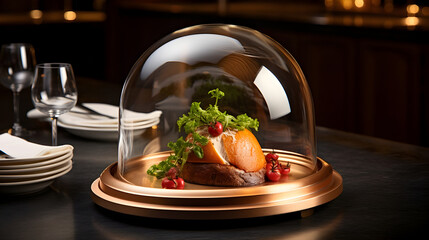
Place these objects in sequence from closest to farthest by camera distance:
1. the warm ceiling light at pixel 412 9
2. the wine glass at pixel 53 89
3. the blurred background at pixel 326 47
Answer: the wine glass at pixel 53 89 → the blurred background at pixel 326 47 → the warm ceiling light at pixel 412 9

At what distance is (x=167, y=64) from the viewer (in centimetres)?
143

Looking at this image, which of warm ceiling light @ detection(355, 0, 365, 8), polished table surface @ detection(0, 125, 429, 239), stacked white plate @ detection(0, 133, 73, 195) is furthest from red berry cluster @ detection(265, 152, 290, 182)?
warm ceiling light @ detection(355, 0, 365, 8)

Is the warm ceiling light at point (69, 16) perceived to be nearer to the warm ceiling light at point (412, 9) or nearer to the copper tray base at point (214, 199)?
the warm ceiling light at point (412, 9)

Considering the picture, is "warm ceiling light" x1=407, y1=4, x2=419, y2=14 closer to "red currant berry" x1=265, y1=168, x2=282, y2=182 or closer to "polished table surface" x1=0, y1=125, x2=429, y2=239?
"polished table surface" x1=0, y1=125, x2=429, y2=239

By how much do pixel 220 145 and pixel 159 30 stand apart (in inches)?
171

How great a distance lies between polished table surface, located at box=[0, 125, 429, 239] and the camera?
3.58 feet

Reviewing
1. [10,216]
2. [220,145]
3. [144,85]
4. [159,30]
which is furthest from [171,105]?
[159,30]

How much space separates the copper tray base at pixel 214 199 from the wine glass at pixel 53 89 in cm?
42

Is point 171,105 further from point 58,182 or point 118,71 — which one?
point 118,71

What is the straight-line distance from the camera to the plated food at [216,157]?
4.09 ft

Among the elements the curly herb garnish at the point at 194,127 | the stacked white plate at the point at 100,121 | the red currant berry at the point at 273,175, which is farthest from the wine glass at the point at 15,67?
the red currant berry at the point at 273,175

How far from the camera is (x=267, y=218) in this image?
1.16 meters

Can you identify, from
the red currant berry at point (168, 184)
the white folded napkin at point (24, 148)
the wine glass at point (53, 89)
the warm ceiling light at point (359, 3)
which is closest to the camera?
the red currant berry at point (168, 184)

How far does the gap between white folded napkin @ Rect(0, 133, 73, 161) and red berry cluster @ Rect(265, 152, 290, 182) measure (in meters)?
0.42
